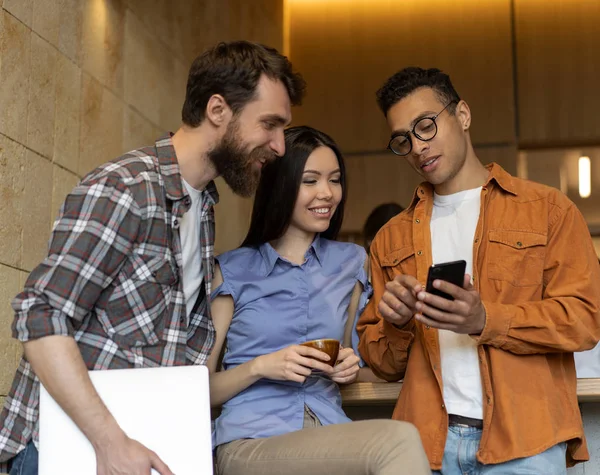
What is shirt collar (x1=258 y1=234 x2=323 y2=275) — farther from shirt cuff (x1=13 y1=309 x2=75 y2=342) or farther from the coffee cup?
shirt cuff (x1=13 y1=309 x2=75 y2=342)

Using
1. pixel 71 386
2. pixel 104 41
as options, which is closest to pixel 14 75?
pixel 104 41

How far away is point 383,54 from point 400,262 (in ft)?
11.5

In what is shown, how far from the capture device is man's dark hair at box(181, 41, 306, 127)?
72.8 inches

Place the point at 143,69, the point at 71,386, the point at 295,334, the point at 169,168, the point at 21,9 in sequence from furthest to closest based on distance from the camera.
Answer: the point at 143,69 → the point at 21,9 → the point at 295,334 → the point at 169,168 → the point at 71,386

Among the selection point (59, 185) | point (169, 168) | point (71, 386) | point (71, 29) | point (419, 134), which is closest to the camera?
point (71, 386)

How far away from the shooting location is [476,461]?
1.77 meters

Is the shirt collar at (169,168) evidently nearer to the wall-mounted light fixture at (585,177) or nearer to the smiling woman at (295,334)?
the smiling woman at (295,334)

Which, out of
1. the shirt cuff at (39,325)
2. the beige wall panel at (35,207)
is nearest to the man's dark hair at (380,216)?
the beige wall panel at (35,207)

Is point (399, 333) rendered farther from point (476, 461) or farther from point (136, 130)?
point (136, 130)

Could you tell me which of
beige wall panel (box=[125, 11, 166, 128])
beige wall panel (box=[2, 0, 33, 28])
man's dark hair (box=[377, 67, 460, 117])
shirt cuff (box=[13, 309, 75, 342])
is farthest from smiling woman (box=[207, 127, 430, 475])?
beige wall panel (box=[125, 11, 166, 128])

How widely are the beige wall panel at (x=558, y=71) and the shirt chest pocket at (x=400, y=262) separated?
3304 mm

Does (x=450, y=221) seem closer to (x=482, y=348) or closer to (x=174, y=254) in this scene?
(x=482, y=348)

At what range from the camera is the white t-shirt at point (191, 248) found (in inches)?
71.1

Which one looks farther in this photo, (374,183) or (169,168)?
(374,183)
